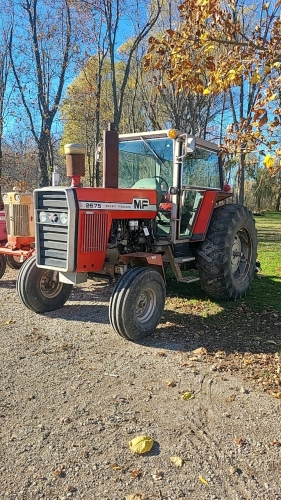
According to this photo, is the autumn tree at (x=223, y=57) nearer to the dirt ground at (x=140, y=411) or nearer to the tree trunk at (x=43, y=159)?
the dirt ground at (x=140, y=411)

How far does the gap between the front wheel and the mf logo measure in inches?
55.2

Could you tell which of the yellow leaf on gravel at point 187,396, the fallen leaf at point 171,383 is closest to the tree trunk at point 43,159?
the fallen leaf at point 171,383

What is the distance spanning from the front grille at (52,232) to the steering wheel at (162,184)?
5.63 feet

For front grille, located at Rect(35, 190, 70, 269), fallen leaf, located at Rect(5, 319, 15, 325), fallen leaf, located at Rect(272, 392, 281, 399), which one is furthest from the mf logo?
fallen leaf, located at Rect(272, 392, 281, 399)

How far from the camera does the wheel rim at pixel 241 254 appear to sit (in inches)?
269

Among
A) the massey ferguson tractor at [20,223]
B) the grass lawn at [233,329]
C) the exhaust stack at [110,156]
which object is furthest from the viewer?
the massey ferguson tractor at [20,223]

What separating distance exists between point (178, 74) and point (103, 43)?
13093 mm

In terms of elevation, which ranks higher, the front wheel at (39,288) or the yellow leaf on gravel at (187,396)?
the front wheel at (39,288)

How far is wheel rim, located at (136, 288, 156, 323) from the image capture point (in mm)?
4961

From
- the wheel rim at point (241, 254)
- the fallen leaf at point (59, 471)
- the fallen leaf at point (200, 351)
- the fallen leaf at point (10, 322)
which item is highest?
the wheel rim at point (241, 254)

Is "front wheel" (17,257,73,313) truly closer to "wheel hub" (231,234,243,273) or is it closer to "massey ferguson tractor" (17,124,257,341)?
"massey ferguson tractor" (17,124,257,341)

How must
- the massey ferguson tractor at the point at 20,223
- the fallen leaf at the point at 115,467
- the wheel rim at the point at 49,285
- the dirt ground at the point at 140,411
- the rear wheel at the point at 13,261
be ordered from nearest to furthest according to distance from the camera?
1. the dirt ground at the point at 140,411
2. the fallen leaf at the point at 115,467
3. the wheel rim at the point at 49,285
4. the massey ferguson tractor at the point at 20,223
5. the rear wheel at the point at 13,261

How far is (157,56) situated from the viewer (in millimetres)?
4238

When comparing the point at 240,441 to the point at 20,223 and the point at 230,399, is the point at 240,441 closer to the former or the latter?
the point at 230,399
